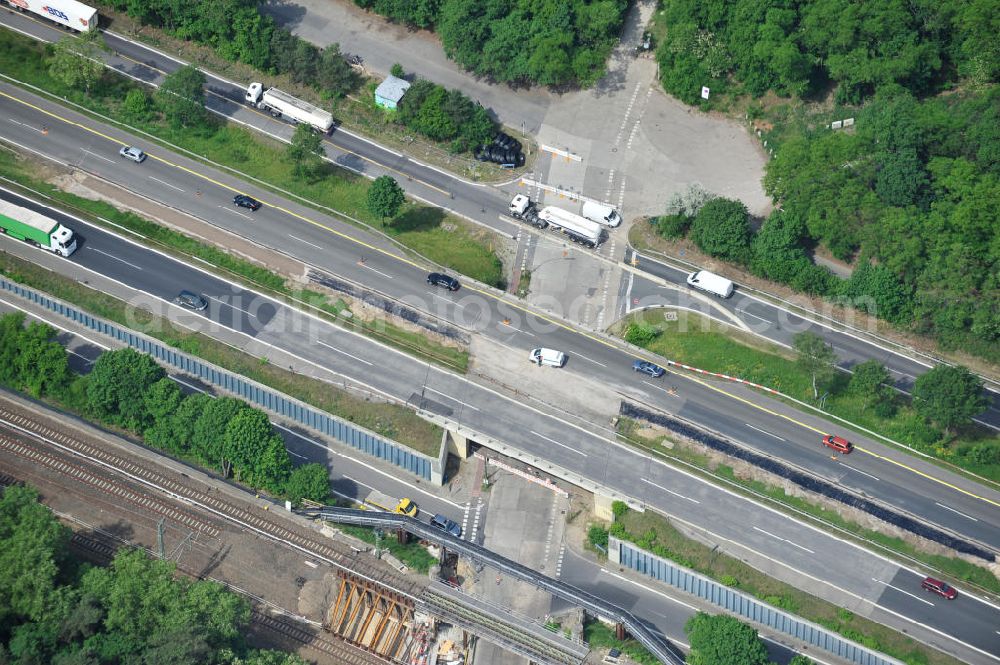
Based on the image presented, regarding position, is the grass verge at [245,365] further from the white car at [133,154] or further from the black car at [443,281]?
the white car at [133,154]

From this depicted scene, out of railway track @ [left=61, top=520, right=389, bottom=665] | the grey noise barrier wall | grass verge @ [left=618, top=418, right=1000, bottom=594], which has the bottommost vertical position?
railway track @ [left=61, top=520, right=389, bottom=665]

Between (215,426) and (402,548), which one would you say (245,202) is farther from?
(402,548)

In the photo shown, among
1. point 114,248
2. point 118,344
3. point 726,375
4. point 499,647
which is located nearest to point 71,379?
point 118,344

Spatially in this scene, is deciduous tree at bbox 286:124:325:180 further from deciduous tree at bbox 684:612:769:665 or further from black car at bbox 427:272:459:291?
deciduous tree at bbox 684:612:769:665

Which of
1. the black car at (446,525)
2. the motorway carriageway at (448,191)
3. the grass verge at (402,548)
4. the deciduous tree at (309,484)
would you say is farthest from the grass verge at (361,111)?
the grass verge at (402,548)

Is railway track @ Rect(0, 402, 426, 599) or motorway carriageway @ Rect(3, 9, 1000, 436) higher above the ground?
motorway carriageway @ Rect(3, 9, 1000, 436)

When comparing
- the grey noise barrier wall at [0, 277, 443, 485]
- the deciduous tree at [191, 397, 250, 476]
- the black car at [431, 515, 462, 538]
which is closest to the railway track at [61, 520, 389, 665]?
the black car at [431, 515, 462, 538]

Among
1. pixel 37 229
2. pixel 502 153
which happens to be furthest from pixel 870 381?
pixel 37 229
